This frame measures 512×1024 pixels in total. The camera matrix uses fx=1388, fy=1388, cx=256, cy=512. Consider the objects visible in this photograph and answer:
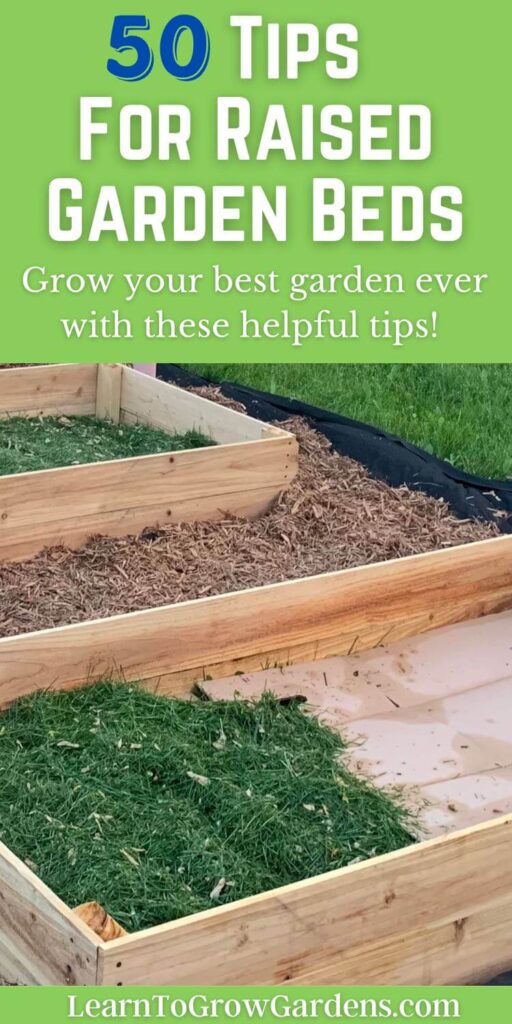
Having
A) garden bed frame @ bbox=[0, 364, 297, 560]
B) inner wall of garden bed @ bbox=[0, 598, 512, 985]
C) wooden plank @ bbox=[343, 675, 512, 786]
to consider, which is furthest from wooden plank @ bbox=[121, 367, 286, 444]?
inner wall of garden bed @ bbox=[0, 598, 512, 985]

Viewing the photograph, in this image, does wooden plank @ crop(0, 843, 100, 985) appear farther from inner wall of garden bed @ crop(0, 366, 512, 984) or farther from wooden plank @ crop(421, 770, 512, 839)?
wooden plank @ crop(421, 770, 512, 839)

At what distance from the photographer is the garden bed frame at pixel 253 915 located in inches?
110

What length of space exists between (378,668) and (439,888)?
157 cm

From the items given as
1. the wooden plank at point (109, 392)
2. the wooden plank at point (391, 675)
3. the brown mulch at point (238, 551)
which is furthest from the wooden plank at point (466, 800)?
the wooden plank at point (109, 392)

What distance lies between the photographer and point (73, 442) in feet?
21.0

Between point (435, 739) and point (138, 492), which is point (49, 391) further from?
point (435, 739)

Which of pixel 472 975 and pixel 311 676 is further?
→ pixel 311 676

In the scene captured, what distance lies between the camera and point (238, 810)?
3.56 meters

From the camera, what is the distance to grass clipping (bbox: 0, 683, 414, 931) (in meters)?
3.28

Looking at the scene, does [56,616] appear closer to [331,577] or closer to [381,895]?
[331,577]

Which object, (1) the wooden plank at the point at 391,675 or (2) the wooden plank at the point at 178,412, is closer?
(1) the wooden plank at the point at 391,675

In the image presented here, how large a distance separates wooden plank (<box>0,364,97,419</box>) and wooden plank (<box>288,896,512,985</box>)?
4163mm

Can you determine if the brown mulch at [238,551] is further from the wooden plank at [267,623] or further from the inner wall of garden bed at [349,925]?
the inner wall of garden bed at [349,925]

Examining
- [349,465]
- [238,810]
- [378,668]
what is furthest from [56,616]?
[349,465]
